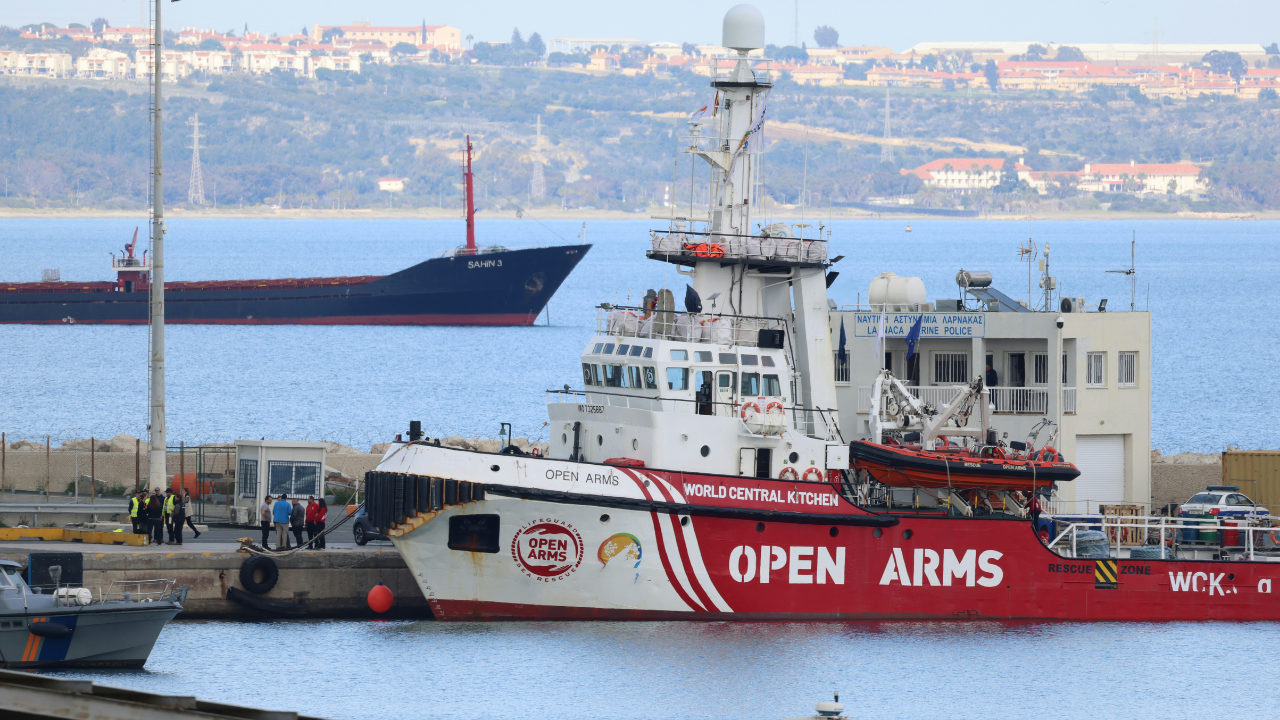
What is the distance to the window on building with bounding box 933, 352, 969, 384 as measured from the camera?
34062 mm

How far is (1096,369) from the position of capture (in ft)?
111

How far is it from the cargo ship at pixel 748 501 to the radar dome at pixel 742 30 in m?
0.04

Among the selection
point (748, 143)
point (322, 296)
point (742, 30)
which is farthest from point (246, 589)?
point (322, 296)

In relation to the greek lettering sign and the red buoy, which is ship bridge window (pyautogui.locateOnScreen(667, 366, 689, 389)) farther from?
the greek lettering sign

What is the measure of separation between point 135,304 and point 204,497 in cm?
8001

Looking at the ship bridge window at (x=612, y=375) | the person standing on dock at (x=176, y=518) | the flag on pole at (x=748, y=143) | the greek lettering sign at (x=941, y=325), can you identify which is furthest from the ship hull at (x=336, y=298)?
Result: the ship bridge window at (x=612, y=375)

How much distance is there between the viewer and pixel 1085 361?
1312 inches

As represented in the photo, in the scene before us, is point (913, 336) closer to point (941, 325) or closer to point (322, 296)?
point (941, 325)

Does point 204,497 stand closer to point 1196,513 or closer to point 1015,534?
point 1015,534

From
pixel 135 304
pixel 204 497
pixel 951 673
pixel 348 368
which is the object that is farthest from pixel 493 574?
pixel 135 304

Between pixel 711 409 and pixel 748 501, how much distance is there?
1.90 m

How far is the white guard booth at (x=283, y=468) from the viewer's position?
104ft

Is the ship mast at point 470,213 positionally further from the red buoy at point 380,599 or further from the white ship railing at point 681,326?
the red buoy at point 380,599

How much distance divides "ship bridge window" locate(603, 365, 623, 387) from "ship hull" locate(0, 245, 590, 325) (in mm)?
78354
